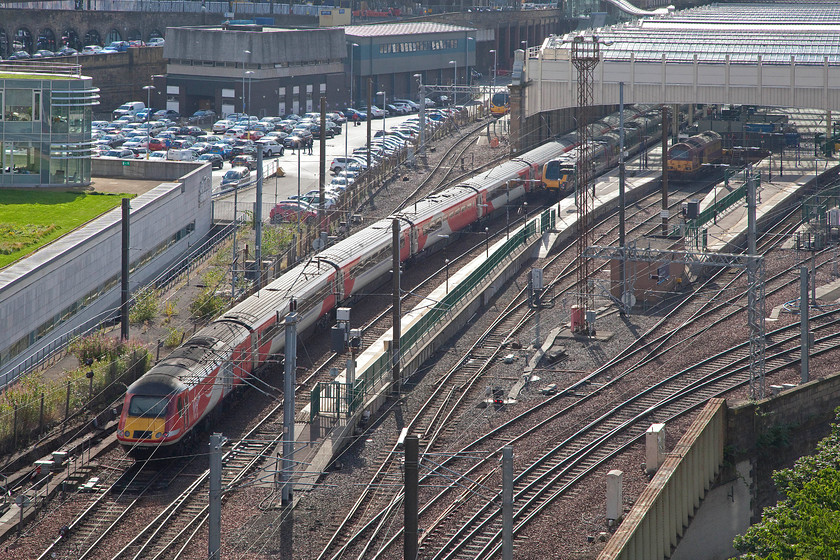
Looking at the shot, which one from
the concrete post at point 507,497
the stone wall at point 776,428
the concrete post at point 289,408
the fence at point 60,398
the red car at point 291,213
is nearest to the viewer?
the concrete post at point 507,497

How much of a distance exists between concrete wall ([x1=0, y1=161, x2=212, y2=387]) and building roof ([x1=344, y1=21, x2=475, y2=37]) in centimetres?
4888

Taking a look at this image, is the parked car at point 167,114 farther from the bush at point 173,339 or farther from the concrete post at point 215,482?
the concrete post at point 215,482

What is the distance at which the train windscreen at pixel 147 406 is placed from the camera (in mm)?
29938

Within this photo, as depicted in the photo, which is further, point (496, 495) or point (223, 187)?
point (223, 187)

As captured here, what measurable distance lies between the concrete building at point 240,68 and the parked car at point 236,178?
66.2 feet

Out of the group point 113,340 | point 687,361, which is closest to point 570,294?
point 687,361

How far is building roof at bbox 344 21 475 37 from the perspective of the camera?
101 m

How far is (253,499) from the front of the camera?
2872 centimetres

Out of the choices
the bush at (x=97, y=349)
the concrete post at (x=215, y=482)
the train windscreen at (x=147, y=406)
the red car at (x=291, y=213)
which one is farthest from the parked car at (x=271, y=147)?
the concrete post at (x=215, y=482)

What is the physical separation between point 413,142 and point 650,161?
15763 millimetres

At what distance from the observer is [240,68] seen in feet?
289

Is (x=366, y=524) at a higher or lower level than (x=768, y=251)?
lower

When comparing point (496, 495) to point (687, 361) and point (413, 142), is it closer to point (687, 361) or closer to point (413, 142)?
point (687, 361)

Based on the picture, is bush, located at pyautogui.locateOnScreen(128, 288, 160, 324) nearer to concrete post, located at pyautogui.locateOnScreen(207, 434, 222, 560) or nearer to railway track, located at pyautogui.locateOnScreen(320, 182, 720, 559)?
railway track, located at pyautogui.locateOnScreen(320, 182, 720, 559)
